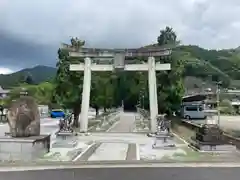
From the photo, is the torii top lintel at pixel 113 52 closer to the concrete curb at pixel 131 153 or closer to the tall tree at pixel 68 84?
the tall tree at pixel 68 84

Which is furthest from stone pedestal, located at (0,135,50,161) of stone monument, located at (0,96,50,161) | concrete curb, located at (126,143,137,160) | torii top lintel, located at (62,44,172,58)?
torii top lintel, located at (62,44,172,58)

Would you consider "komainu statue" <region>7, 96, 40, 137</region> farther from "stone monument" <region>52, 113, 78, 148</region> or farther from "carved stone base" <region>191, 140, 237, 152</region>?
"carved stone base" <region>191, 140, 237, 152</region>

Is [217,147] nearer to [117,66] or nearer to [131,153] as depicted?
[131,153]

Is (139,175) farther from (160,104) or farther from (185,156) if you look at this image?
(160,104)

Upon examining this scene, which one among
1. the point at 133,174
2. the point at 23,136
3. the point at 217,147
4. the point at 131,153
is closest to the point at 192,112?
the point at 217,147

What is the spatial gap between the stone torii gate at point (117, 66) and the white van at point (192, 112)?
21.6 metres

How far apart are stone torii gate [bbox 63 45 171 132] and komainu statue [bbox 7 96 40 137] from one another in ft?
38.9

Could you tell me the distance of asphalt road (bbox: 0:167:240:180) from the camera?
9883 mm

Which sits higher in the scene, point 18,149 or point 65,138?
point 65,138

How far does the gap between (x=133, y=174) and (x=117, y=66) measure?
17708 mm

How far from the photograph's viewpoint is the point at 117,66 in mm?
27641

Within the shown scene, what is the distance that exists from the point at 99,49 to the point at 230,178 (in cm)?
1905

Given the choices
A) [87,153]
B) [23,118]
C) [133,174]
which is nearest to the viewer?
[133,174]

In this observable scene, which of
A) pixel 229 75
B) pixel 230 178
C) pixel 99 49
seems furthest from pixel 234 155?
pixel 229 75
